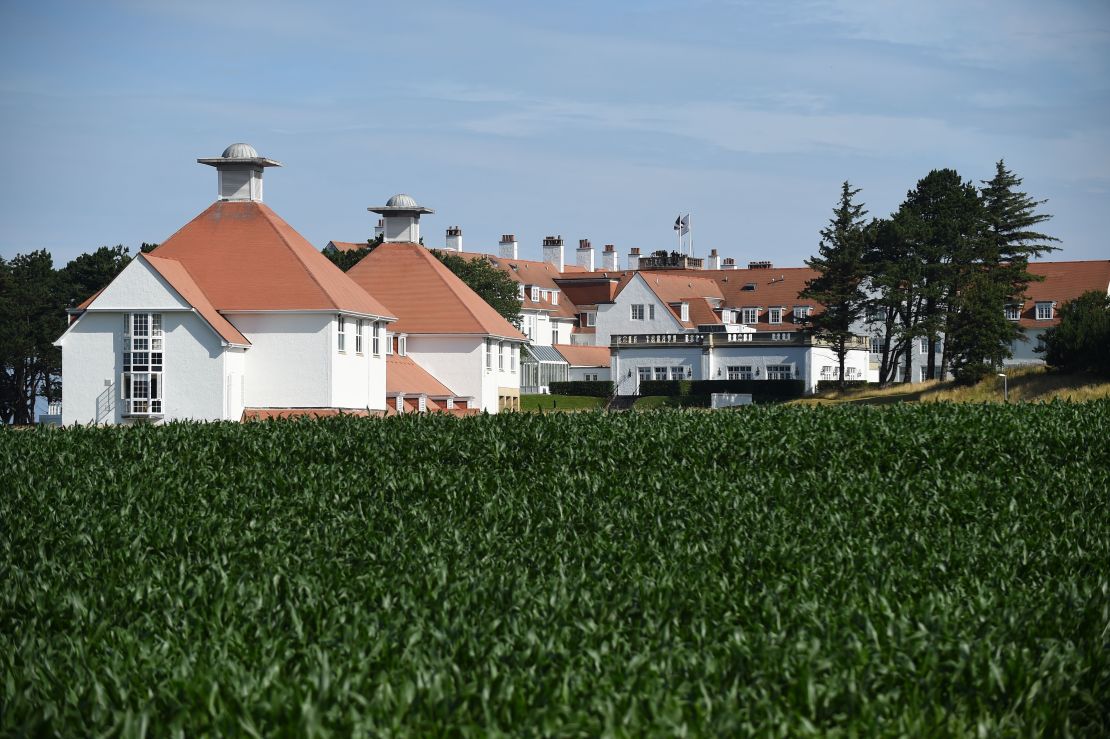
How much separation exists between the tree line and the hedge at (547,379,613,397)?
15.7m

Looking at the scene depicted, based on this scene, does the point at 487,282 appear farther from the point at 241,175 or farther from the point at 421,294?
the point at 241,175

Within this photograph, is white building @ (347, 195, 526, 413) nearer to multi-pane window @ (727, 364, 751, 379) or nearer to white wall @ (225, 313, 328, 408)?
white wall @ (225, 313, 328, 408)

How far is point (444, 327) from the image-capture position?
233ft

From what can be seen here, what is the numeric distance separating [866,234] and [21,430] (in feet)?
209

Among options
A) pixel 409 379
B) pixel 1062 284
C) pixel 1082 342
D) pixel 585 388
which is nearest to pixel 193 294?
pixel 409 379

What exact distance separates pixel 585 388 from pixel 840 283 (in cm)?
2077

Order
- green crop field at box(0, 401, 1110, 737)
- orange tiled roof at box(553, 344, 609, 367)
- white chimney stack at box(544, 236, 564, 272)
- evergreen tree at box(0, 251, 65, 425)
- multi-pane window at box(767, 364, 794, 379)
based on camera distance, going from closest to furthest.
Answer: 1. green crop field at box(0, 401, 1110, 737)
2. evergreen tree at box(0, 251, 65, 425)
3. multi-pane window at box(767, 364, 794, 379)
4. orange tiled roof at box(553, 344, 609, 367)
5. white chimney stack at box(544, 236, 564, 272)

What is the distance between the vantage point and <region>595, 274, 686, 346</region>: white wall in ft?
364

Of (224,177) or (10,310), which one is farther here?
(10,310)

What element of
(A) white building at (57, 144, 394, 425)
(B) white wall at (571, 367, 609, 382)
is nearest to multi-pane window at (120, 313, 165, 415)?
(A) white building at (57, 144, 394, 425)

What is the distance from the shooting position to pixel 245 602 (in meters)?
13.6

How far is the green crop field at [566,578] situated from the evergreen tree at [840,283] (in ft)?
184

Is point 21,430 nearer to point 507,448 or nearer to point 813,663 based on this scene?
point 507,448

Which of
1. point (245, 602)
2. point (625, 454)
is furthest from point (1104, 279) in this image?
point (245, 602)
